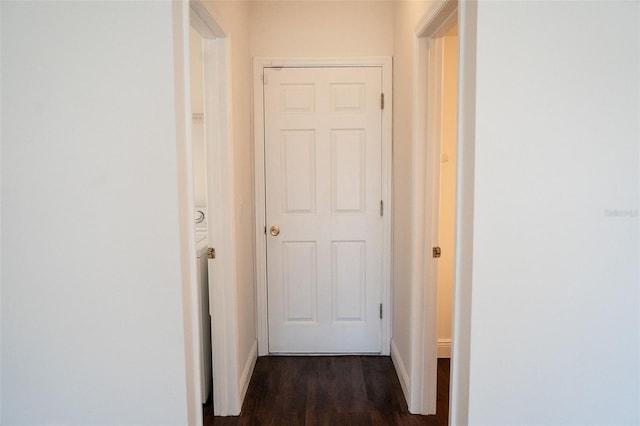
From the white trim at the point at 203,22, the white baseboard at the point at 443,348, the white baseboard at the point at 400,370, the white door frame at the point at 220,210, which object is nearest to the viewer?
the white trim at the point at 203,22

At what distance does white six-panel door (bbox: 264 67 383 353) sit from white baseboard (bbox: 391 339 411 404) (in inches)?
7.0

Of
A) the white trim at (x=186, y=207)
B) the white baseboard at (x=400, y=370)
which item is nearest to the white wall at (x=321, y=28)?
the white trim at (x=186, y=207)

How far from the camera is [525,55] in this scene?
131 cm

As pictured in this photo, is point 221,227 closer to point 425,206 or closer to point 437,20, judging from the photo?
point 425,206

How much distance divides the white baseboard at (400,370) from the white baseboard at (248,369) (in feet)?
3.16

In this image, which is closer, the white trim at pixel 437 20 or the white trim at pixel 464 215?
the white trim at pixel 464 215

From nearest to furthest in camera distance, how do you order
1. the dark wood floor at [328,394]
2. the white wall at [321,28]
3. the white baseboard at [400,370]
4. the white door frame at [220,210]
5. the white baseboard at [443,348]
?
the white door frame at [220,210] → the dark wood floor at [328,394] → the white baseboard at [400,370] → the white wall at [321,28] → the white baseboard at [443,348]

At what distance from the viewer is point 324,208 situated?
289 centimetres

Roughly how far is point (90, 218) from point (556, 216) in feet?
5.12

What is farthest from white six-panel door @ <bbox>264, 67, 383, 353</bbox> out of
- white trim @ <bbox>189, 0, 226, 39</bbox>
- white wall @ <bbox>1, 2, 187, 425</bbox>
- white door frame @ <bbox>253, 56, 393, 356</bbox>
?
white wall @ <bbox>1, 2, 187, 425</bbox>

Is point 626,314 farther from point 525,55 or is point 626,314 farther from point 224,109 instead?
point 224,109

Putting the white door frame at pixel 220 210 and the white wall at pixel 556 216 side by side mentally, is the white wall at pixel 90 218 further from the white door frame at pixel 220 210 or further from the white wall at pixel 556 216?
the white wall at pixel 556 216

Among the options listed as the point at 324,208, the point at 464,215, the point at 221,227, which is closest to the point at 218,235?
the point at 221,227

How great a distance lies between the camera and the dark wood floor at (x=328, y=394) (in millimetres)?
2219
